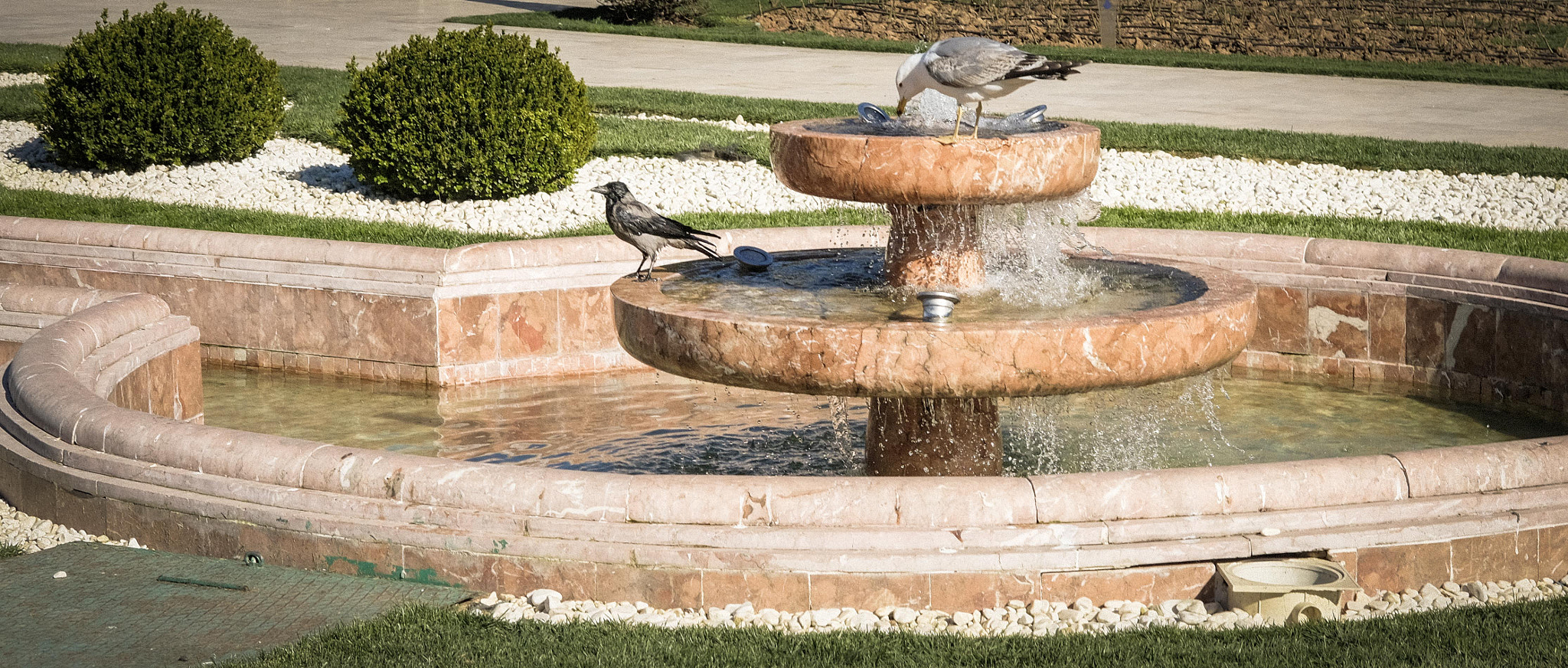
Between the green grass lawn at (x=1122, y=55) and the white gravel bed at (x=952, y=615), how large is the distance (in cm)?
1129

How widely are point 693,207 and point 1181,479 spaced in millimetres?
6657

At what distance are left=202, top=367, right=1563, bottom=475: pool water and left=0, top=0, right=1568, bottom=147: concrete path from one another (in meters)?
7.17

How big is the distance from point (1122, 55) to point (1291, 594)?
54.5 feet

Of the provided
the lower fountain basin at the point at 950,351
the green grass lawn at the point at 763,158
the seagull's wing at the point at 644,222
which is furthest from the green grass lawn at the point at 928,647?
the green grass lawn at the point at 763,158

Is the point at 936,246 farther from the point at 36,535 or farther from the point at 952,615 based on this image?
the point at 36,535

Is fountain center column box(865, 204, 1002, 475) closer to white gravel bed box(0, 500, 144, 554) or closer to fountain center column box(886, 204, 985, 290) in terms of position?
fountain center column box(886, 204, 985, 290)

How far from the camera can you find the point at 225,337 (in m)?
8.02

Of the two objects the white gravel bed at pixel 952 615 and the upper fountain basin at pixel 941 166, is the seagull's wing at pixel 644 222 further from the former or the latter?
the white gravel bed at pixel 952 615

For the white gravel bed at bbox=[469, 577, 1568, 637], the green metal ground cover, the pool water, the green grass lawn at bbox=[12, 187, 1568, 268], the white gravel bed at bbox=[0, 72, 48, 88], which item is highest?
the white gravel bed at bbox=[0, 72, 48, 88]

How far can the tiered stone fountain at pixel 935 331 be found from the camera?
467 cm

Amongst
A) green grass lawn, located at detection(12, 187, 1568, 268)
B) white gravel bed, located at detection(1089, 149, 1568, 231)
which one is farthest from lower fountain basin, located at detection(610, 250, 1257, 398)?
white gravel bed, located at detection(1089, 149, 1568, 231)

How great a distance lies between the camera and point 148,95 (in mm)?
11633

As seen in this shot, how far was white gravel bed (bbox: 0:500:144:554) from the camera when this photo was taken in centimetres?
510

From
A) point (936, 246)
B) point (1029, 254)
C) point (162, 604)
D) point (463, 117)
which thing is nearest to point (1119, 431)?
point (1029, 254)
